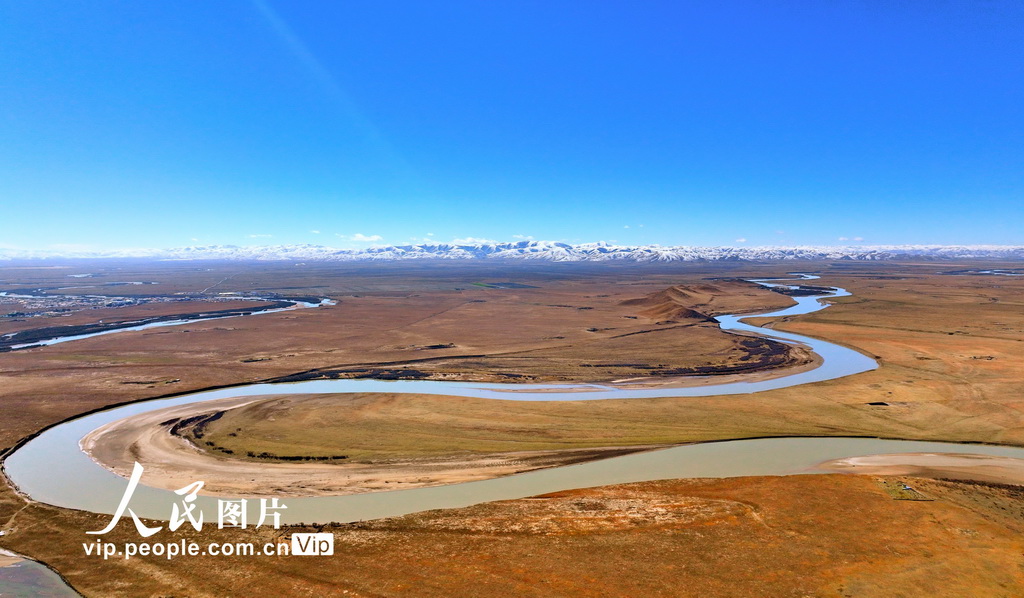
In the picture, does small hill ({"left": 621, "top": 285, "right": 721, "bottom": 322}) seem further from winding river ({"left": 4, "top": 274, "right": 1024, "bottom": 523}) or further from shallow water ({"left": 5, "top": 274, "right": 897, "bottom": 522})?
shallow water ({"left": 5, "top": 274, "right": 897, "bottom": 522})

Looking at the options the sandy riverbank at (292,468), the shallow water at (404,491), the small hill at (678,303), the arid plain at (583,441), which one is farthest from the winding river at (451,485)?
the small hill at (678,303)

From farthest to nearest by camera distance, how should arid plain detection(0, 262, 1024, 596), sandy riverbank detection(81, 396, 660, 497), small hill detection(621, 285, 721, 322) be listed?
small hill detection(621, 285, 721, 322) < sandy riverbank detection(81, 396, 660, 497) < arid plain detection(0, 262, 1024, 596)

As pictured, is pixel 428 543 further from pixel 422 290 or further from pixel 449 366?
pixel 422 290

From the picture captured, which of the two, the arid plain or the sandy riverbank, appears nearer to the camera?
the arid plain

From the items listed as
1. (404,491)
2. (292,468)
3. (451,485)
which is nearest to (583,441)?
(451,485)

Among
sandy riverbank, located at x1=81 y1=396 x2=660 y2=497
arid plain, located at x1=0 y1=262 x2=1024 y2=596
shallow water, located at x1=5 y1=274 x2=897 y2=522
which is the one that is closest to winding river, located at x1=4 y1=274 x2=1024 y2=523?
shallow water, located at x1=5 y1=274 x2=897 y2=522

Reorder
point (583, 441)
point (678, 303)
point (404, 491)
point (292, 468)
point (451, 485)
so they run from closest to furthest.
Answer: point (404, 491) → point (451, 485) → point (292, 468) → point (583, 441) → point (678, 303)

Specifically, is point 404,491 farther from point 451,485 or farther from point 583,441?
point 583,441

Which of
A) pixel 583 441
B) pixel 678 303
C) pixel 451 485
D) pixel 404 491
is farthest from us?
pixel 678 303

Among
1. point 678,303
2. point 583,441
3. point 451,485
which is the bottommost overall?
point 451,485
